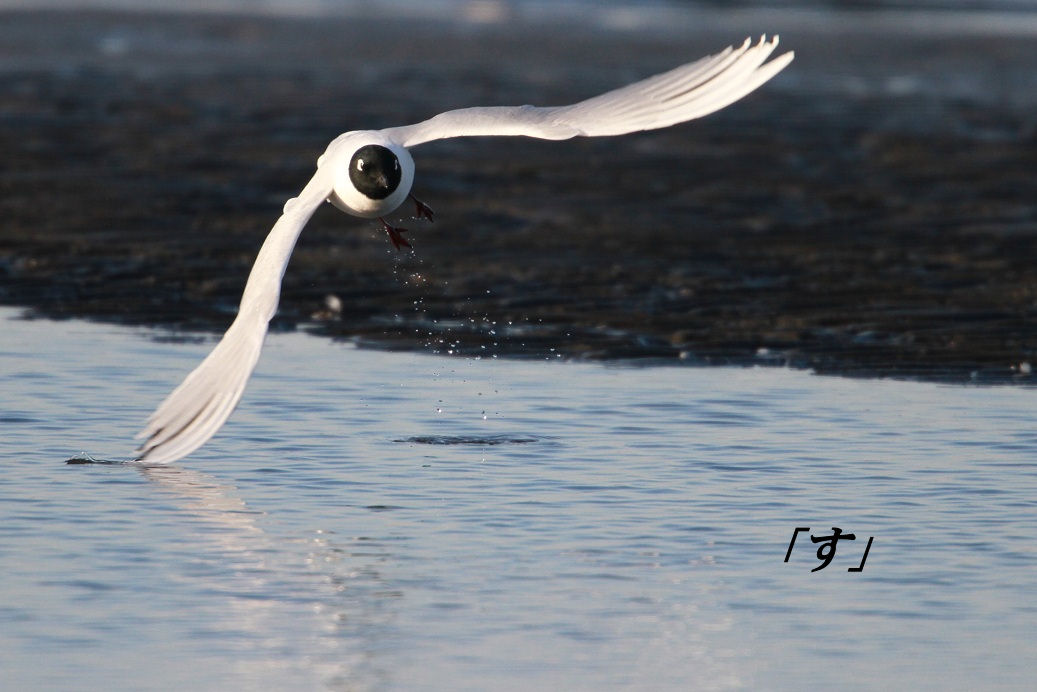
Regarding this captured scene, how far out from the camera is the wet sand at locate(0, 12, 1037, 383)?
15992 mm

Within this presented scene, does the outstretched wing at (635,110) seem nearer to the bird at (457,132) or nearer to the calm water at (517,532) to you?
the bird at (457,132)

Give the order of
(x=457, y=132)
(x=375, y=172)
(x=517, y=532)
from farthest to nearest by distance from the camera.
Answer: (x=457, y=132)
(x=375, y=172)
(x=517, y=532)

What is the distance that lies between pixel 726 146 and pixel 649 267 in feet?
26.0

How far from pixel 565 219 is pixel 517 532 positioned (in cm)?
1084

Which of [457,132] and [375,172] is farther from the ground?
[457,132]

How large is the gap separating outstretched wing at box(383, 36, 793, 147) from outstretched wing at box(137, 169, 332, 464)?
1.33 metres

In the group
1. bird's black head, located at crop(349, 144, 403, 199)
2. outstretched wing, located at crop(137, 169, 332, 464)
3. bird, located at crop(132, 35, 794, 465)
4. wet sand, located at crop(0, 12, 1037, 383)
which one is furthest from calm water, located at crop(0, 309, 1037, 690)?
wet sand, located at crop(0, 12, 1037, 383)

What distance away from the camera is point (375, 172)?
10773 mm

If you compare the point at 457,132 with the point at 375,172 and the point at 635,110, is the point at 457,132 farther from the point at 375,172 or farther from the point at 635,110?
the point at 635,110

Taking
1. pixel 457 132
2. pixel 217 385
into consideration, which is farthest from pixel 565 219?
pixel 217 385

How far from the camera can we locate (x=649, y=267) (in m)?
18.3

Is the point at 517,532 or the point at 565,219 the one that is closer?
the point at 517,532

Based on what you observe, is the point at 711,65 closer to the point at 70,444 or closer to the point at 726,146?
the point at 70,444

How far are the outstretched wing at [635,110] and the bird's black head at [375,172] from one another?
222 millimetres
